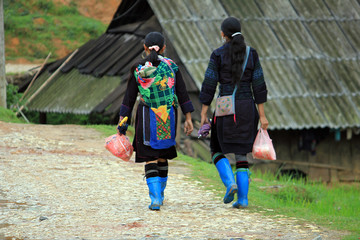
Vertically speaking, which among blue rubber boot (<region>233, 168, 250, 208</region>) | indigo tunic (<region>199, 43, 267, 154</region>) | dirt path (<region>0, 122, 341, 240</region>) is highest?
indigo tunic (<region>199, 43, 267, 154</region>)

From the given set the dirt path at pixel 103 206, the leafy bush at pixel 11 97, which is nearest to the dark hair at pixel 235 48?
the dirt path at pixel 103 206

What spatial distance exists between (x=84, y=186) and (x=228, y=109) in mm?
2152

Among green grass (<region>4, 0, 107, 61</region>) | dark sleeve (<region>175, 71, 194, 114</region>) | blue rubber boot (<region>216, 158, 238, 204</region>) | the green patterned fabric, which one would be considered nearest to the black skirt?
the green patterned fabric

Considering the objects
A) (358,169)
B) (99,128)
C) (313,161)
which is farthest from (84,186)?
(358,169)

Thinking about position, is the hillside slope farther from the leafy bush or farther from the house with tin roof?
the house with tin roof

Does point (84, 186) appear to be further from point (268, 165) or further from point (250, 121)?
point (268, 165)

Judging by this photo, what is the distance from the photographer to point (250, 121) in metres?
5.79

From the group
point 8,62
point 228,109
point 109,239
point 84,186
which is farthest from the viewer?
point 8,62

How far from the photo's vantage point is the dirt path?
493 centimetres

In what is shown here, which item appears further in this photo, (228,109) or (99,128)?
(99,128)

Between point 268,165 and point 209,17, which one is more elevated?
point 209,17

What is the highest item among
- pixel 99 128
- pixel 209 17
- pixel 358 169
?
pixel 209 17

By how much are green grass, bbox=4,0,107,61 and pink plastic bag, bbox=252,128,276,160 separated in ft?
69.9

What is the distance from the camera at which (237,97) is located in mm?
5770
